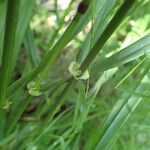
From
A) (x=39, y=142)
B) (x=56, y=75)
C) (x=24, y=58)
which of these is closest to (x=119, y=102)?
(x=39, y=142)

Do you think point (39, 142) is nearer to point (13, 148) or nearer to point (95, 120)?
point (13, 148)

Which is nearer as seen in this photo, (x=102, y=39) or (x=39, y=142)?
(x=102, y=39)

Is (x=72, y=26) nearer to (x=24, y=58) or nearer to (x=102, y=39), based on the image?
(x=102, y=39)

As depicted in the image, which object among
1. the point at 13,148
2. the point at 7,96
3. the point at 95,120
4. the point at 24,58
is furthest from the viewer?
the point at 24,58

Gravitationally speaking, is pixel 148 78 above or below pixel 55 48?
below

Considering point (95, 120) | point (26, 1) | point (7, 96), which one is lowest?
point (95, 120)

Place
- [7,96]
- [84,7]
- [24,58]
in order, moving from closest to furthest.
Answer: [84,7], [7,96], [24,58]

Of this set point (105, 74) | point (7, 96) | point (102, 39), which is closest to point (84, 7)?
point (102, 39)
